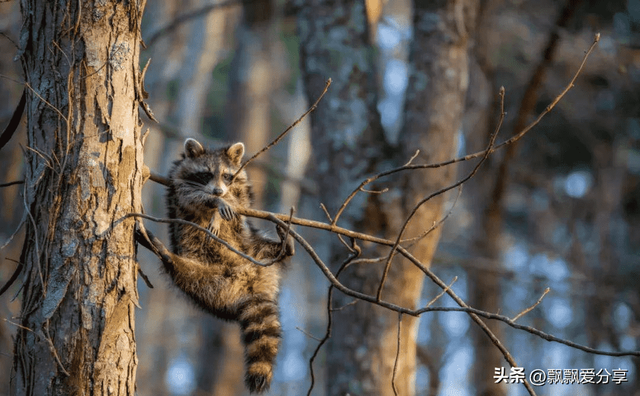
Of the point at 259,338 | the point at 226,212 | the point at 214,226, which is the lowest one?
the point at 259,338

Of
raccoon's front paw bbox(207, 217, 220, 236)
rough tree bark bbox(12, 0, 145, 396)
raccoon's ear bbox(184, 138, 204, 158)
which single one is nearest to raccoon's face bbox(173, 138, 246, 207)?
raccoon's ear bbox(184, 138, 204, 158)

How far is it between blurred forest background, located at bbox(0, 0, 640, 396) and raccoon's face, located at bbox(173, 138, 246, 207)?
936 mm

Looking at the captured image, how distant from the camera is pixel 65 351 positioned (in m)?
2.62

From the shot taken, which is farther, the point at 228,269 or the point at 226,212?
the point at 228,269

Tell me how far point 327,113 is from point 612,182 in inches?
342

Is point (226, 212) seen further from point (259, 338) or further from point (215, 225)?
point (259, 338)

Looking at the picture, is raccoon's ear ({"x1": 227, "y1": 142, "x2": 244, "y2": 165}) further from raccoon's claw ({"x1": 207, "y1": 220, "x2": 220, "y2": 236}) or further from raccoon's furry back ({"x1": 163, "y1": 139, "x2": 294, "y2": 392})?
raccoon's claw ({"x1": 207, "y1": 220, "x2": 220, "y2": 236})

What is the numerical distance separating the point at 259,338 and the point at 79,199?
1375 mm

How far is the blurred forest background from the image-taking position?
319 inches

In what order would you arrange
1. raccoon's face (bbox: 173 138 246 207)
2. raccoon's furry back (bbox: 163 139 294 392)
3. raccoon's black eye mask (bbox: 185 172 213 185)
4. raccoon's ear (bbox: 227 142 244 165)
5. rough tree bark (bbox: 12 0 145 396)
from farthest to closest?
raccoon's ear (bbox: 227 142 244 165) → raccoon's black eye mask (bbox: 185 172 213 185) → raccoon's face (bbox: 173 138 246 207) → raccoon's furry back (bbox: 163 139 294 392) → rough tree bark (bbox: 12 0 145 396)

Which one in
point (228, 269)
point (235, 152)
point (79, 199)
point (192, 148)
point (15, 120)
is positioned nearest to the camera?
point (79, 199)

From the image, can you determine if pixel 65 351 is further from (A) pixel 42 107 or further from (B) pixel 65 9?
(B) pixel 65 9

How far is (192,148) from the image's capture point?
15.8 ft

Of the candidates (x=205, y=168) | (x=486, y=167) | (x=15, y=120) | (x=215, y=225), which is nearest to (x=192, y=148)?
(x=205, y=168)
